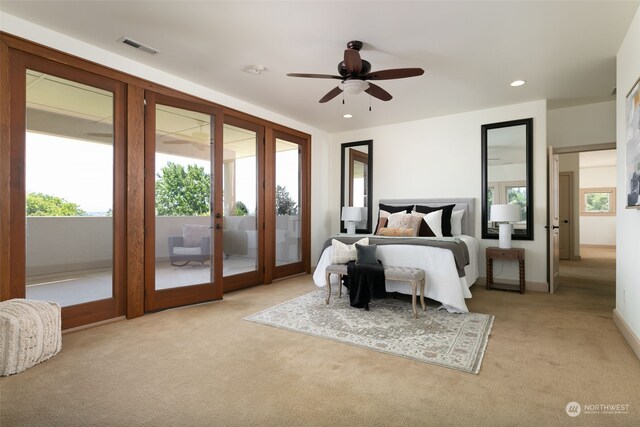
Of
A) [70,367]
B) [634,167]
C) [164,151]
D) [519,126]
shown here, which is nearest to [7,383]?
[70,367]

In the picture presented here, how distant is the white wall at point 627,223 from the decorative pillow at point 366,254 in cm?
223

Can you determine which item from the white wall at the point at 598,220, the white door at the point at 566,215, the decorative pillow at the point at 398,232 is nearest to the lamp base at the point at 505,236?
the decorative pillow at the point at 398,232

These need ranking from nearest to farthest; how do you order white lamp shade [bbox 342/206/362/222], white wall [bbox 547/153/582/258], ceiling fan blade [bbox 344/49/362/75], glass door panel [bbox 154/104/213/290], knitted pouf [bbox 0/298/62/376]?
knitted pouf [bbox 0/298/62/376]
ceiling fan blade [bbox 344/49/362/75]
glass door panel [bbox 154/104/213/290]
white lamp shade [bbox 342/206/362/222]
white wall [bbox 547/153/582/258]

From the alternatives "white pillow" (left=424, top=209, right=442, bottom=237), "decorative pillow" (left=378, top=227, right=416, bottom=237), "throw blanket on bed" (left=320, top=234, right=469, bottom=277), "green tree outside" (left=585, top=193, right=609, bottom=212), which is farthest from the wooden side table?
"green tree outside" (left=585, top=193, right=609, bottom=212)

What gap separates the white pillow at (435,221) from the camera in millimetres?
4906

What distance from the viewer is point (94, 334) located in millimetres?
2967

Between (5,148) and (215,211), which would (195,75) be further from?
(5,148)

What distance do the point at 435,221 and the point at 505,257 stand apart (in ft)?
3.45

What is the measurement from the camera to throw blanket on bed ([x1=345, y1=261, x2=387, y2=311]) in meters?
3.58

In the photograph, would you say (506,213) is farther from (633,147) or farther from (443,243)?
(633,147)

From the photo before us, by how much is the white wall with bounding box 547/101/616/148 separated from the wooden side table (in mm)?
1975

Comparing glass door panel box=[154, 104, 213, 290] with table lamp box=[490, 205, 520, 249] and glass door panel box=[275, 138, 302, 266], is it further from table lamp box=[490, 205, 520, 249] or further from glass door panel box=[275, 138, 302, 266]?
table lamp box=[490, 205, 520, 249]

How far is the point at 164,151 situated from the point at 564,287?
5.94 metres

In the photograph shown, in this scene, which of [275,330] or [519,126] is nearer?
[275,330]
